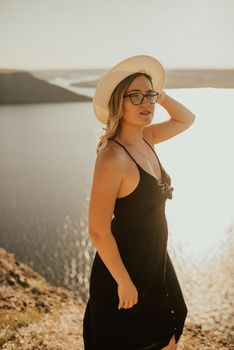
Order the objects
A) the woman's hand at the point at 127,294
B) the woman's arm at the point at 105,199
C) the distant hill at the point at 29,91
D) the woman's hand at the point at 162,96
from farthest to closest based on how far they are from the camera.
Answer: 1. the distant hill at the point at 29,91
2. the woman's hand at the point at 162,96
3. the woman's hand at the point at 127,294
4. the woman's arm at the point at 105,199

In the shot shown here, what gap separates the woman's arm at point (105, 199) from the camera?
90.4 inches

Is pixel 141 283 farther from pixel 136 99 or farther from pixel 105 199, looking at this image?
pixel 136 99

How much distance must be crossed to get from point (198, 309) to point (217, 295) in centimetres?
350

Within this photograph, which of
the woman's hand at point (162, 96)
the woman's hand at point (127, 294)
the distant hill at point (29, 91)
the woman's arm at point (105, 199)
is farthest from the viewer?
the distant hill at point (29, 91)

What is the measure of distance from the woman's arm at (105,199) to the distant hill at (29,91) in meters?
171

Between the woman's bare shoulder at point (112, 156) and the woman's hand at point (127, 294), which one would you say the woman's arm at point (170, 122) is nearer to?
the woman's bare shoulder at point (112, 156)

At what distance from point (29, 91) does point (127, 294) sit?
17799 cm

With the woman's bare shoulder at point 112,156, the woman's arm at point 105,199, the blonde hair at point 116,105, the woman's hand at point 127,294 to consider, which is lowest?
the woman's hand at point 127,294

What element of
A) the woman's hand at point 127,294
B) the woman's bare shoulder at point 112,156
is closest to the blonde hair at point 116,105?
the woman's bare shoulder at point 112,156

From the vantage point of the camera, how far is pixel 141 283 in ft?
8.96

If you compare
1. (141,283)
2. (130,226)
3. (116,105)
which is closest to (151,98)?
(116,105)

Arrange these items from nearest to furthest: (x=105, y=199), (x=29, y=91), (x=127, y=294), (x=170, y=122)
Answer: (x=105, y=199)
(x=127, y=294)
(x=170, y=122)
(x=29, y=91)

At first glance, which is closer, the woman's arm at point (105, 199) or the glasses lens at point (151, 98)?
the woman's arm at point (105, 199)

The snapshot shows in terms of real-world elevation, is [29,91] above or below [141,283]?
above
